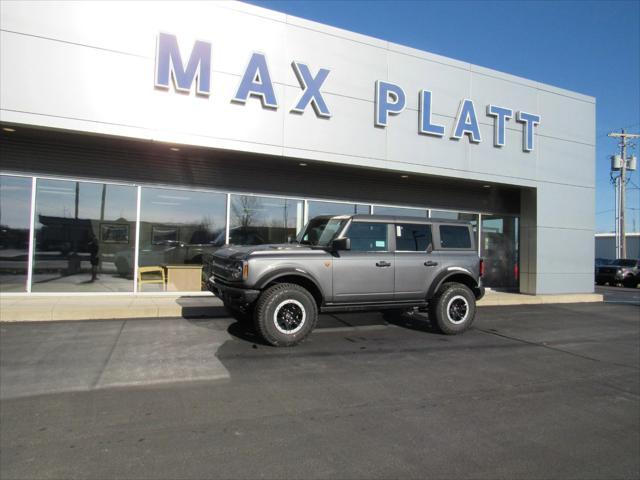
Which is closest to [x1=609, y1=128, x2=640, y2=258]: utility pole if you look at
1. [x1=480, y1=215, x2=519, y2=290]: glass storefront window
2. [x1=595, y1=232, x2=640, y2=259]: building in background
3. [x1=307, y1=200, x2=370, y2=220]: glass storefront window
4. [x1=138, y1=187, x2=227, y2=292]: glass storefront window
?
[x1=595, y1=232, x2=640, y2=259]: building in background

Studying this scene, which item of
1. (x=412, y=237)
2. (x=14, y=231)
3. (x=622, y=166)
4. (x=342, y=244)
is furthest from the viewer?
(x=622, y=166)

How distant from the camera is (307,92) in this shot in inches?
418

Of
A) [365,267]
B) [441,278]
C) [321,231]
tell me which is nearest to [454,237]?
[441,278]

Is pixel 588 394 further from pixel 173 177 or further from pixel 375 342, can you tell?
pixel 173 177

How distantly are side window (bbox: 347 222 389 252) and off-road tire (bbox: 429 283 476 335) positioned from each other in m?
1.39

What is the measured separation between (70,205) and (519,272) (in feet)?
42.4

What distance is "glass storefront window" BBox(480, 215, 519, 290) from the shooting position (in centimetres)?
1524

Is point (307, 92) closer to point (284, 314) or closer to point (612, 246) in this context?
point (284, 314)

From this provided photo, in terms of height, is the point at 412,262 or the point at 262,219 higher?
the point at 262,219

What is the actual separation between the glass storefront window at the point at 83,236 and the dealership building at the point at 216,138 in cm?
3

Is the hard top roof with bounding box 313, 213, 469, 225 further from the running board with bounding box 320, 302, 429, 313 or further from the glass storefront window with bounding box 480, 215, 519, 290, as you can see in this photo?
the glass storefront window with bounding box 480, 215, 519, 290

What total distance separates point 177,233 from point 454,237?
6609 millimetres

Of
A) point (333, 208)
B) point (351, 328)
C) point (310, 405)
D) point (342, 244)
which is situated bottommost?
point (310, 405)

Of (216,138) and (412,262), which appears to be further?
(216,138)
